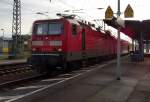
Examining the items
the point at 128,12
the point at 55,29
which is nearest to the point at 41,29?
the point at 55,29

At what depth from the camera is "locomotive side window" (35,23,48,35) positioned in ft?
70.8

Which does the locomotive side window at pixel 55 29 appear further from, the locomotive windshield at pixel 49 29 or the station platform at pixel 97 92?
the station platform at pixel 97 92

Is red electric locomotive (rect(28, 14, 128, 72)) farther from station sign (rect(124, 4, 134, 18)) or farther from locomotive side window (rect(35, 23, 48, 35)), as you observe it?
station sign (rect(124, 4, 134, 18))

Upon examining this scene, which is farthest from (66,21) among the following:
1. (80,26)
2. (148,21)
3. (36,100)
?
(148,21)

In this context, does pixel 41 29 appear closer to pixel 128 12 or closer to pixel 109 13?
pixel 109 13

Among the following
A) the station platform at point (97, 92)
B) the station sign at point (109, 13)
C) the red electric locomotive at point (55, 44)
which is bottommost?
the station platform at point (97, 92)

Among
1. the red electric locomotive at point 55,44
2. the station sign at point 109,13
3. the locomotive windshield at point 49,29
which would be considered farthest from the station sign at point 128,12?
the locomotive windshield at point 49,29

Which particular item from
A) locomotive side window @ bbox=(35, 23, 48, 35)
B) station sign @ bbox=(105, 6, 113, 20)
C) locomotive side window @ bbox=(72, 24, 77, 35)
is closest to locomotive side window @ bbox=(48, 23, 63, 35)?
locomotive side window @ bbox=(35, 23, 48, 35)

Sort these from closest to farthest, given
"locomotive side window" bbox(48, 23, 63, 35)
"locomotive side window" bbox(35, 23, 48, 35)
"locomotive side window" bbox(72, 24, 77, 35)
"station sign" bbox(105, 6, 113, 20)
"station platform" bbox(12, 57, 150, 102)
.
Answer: "station platform" bbox(12, 57, 150, 102) < "station sign" bbox(105, 6, 113, 20) < "locomotive side window" bbox(48, 23, 63, 35) < "locomotive side window" bbox(35, 23, 48, 35) < "locomotive side window" bbox(72, 24, 77, 35)

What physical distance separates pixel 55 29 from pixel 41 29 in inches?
37.8

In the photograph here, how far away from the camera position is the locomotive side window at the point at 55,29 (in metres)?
21.0

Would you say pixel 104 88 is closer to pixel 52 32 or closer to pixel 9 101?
pixel 9 101

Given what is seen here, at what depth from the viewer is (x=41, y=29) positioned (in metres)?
21.8

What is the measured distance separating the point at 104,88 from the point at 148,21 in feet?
61.5
